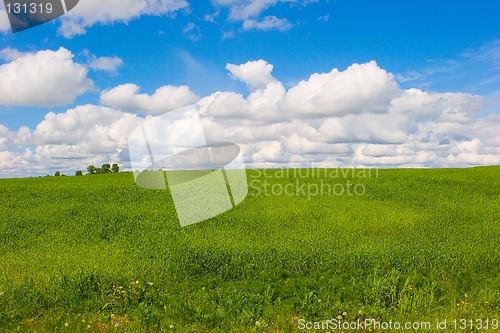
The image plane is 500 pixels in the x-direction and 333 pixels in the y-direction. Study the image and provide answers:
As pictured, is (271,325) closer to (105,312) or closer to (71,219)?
(105,312)

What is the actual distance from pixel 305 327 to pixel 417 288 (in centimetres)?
344

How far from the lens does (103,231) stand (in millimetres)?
18406

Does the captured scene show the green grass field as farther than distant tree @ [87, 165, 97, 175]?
No

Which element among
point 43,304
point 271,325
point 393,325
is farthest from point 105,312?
point 393,325

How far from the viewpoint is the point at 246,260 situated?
13469mm

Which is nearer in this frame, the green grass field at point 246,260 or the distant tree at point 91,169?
the green grass field at point 246,260

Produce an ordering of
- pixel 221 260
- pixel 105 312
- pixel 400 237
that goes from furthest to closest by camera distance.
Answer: pixel 400 237, pixel 221 260, pixel 105 312

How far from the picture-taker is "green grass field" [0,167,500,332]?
845cm

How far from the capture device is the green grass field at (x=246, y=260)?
8.45 m

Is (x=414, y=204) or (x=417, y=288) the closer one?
(x=417, y=288)

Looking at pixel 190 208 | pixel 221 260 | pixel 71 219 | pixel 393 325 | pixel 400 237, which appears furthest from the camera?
pixel 190 208

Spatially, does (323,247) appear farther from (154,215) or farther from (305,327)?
(154,215)

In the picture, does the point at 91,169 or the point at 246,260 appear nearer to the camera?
the point at 246,260

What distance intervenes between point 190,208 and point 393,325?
1794 cm
